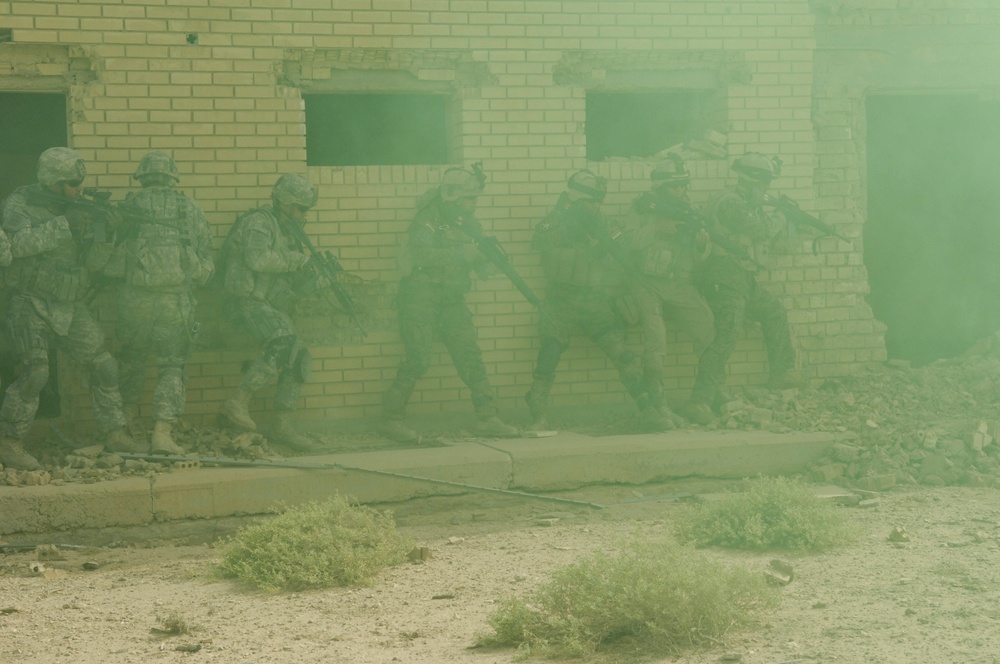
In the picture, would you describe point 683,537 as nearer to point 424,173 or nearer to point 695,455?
point 695,455

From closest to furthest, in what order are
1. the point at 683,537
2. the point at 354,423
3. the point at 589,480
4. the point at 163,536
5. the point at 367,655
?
the point at 367,655, the point at 683,537, the point at 163,536, the point at 589,480, the point at 354,423

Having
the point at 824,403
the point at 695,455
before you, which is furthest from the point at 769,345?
the point at 695,455

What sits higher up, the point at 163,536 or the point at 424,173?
the point at 424,173

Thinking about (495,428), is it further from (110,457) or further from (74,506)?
(74,506)

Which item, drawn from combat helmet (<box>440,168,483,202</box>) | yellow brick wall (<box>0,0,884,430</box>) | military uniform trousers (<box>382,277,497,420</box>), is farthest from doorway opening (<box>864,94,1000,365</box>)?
combat helmet (<box>440,168,483,202</box>)

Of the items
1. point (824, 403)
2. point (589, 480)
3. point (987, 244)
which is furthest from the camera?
point (987, 244)

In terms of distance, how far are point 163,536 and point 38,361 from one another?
4.14 feet

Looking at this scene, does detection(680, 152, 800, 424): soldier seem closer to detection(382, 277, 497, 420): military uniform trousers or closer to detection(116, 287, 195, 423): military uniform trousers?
A: detection(382, 277, 497, 420): military uniform trousers

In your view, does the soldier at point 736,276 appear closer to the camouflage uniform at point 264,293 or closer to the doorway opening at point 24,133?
the camouflage uniform at point 264,293

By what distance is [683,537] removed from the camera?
6.38 metres

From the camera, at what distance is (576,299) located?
8.68m

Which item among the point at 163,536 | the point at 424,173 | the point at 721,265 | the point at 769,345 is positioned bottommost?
the point at 163,536

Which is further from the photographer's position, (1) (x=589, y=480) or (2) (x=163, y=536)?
(1) (x=589, y=480)

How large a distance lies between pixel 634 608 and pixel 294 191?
4.18 m
